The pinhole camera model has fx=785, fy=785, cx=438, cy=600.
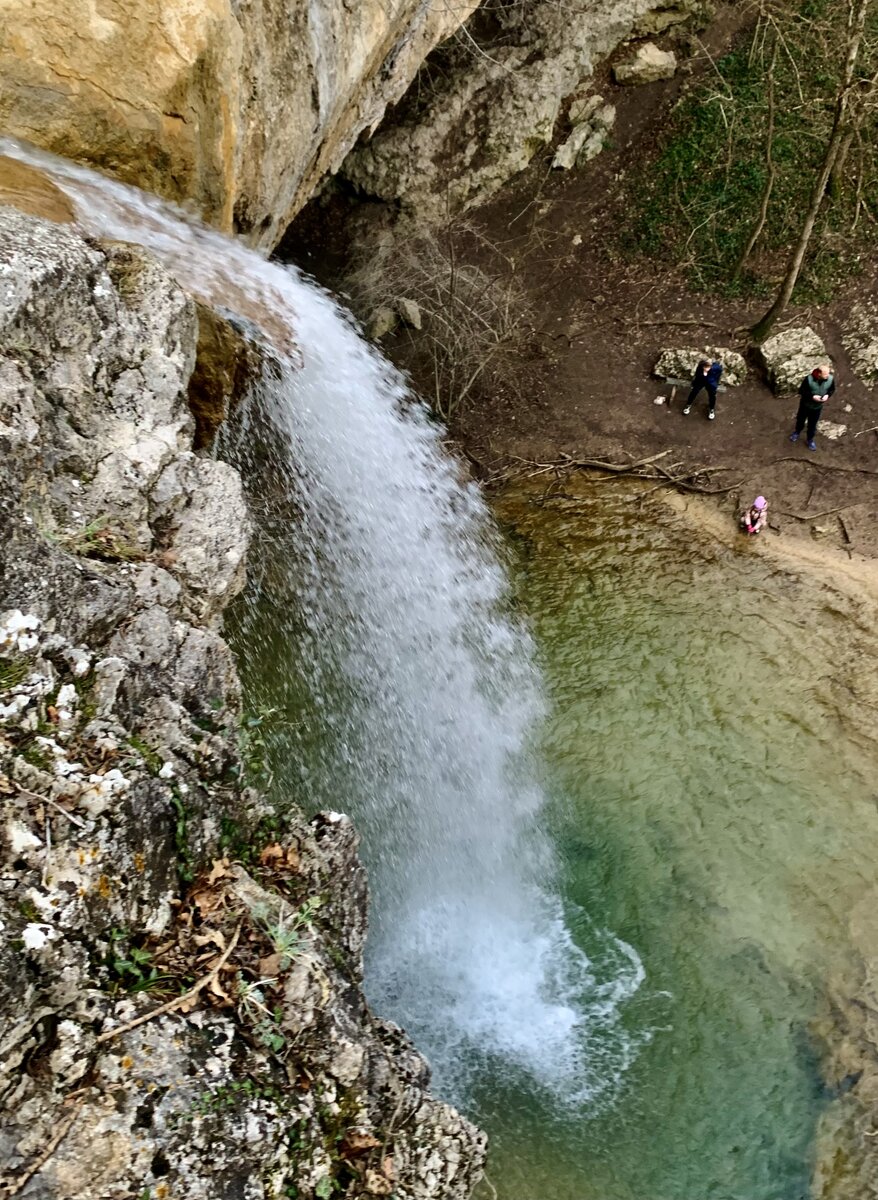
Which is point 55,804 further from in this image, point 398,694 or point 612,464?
point 612,464

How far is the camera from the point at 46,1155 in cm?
267

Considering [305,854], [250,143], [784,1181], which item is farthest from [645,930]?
[250,143]

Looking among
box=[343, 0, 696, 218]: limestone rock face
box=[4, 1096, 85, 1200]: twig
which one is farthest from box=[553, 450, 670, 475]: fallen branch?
box=[4, 1096, 85, 1200]: twig

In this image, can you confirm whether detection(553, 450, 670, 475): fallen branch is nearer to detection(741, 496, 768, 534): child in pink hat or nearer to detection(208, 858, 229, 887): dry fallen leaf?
detection(741, 496, 768, 534): child in pink hat

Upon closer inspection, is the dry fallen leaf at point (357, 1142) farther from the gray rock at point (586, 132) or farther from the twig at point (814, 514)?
the gray rock at point (586, 132)

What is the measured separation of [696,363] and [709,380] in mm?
1047

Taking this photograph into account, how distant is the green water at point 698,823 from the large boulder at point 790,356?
2989 millimetres

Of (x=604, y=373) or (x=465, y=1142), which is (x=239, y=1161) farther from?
(x=604, y=373)

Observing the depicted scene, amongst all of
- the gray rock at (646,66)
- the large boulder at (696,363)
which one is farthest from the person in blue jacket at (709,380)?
the gray rock at (646,66)

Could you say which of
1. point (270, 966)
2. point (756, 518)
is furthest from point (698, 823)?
point (270, 966)

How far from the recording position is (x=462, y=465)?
1135 cm

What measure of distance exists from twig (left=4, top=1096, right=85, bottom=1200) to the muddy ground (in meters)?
9.60

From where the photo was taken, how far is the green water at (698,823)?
5.92 meters

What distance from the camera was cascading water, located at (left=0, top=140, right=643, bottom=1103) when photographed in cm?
645
